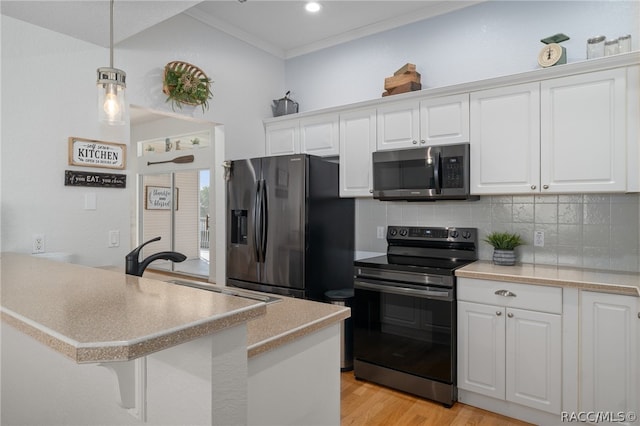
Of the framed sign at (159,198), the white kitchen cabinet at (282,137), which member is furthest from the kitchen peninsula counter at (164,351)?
the framed sign at (159,198)

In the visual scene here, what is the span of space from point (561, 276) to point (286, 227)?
75.0 inches

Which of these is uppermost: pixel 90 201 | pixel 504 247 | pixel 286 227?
pixel 90 201

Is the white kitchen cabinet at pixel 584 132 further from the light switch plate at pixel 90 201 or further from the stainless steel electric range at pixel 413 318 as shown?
the light switch plate at pixel 90 201

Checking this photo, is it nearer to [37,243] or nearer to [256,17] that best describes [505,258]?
[256,17]

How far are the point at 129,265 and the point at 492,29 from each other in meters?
3.06

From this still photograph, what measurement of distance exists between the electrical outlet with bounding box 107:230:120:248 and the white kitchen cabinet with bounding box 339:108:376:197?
1.79 meters

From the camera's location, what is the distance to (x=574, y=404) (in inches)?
85.5

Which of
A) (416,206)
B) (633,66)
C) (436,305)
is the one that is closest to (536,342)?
(436,305)

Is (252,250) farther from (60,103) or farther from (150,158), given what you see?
(150,158)

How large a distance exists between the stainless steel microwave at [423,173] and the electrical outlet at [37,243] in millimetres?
2293

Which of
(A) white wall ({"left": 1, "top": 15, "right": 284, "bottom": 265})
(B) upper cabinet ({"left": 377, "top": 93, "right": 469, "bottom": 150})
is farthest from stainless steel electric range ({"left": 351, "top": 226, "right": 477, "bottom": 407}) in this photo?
(A) white wall ({"left": 1, "top": 15, "right": 284, "bottom": 265})

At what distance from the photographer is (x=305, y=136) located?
142 inches

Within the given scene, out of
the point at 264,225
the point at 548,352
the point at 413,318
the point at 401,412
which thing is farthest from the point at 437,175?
the point at 401,412

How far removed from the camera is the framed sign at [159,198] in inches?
166
